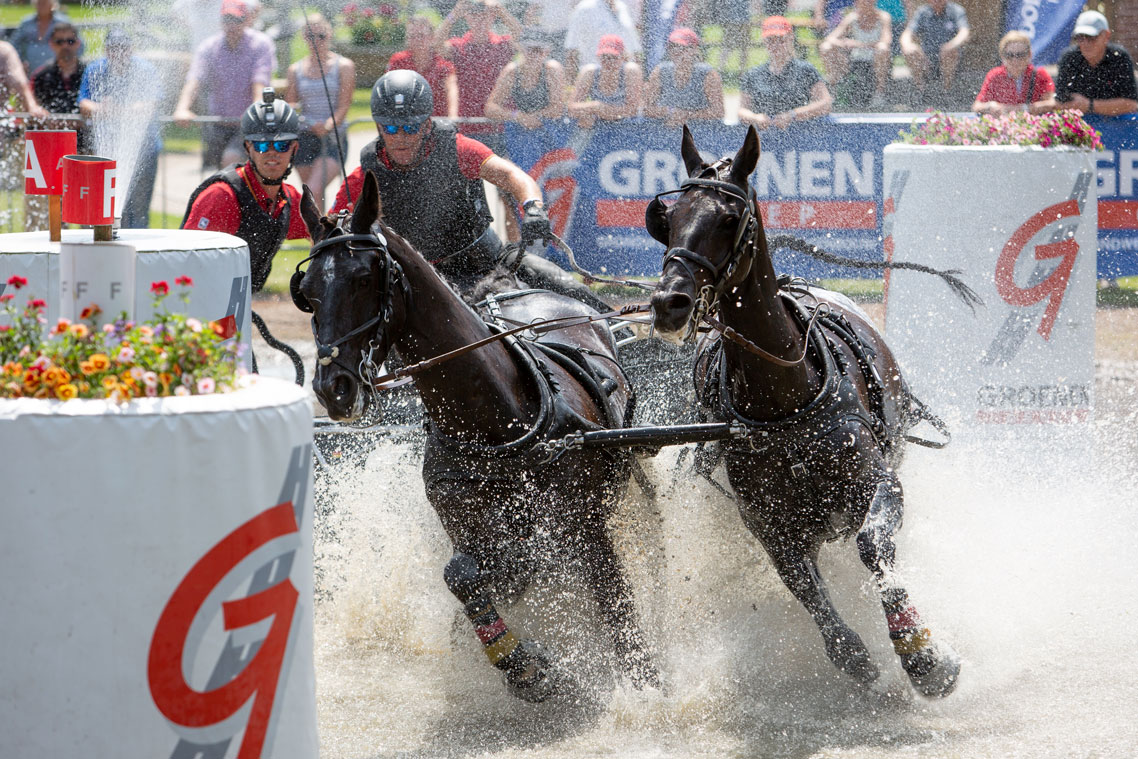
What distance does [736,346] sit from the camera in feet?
14.1

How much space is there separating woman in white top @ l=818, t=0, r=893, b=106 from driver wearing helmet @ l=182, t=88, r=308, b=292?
17.7 feet

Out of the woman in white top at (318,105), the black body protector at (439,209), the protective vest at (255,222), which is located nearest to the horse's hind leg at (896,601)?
the black body protector at (439,209)

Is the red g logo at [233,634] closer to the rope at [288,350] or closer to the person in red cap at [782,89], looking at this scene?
the rope at [288,350]

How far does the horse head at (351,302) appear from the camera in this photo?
392 centimetres

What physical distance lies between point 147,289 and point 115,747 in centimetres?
220

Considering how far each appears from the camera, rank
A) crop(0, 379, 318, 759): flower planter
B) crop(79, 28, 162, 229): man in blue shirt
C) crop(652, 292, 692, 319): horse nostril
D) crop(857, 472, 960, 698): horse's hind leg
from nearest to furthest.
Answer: crop(0, 379, 318, 759): flower planter, crop(652, 292, 692, 319): horse nostril, crop(857, 472, 960, 698): horse's hind leg, crop(79, 28, 162, 229): man in blue shirt

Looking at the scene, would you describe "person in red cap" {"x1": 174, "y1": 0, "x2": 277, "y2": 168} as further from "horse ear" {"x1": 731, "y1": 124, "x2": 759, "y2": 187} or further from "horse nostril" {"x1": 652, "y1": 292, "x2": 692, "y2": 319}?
"horse nostril" {"x1": 652, "y1": 292, "x2": 692, "y2": 319}

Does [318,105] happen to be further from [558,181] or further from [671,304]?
[671,304]

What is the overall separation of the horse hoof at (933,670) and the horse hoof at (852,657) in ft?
0.56

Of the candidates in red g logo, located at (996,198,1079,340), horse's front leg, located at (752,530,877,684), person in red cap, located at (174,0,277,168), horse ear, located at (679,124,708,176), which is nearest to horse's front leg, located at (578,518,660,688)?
horse's front leg, located at (752,530,877,684)

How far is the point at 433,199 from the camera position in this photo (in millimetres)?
6273

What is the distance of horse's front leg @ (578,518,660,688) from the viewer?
4.63m

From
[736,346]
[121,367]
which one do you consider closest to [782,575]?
[736,346]

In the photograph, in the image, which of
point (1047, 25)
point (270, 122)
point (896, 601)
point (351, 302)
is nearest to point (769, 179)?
point (1047, 25)
